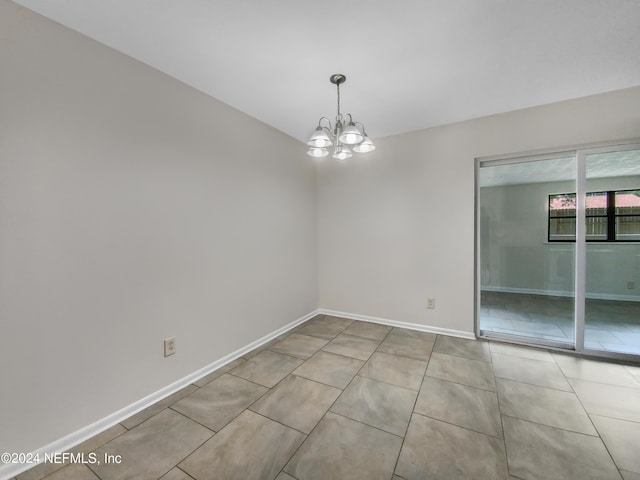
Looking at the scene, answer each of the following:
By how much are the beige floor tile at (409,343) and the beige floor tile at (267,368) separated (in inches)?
38.0

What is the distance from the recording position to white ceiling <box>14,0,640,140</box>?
4.87 ft

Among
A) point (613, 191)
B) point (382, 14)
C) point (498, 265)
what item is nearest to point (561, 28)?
point (382, 14)

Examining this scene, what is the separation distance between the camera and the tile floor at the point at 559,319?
2.55 metres

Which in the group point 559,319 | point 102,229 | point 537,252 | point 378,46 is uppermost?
point 378,46

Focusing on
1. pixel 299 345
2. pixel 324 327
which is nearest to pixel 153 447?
pixel 299 345

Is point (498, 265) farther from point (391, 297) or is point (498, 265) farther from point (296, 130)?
point (296, 130)

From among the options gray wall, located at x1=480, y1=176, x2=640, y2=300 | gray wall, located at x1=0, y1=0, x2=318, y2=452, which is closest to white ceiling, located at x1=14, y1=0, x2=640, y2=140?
gray wall, located at x1=0, y1=0, x2=318, y2=452

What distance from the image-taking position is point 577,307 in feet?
8.77

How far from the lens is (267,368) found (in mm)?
2418

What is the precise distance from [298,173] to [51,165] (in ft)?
7.99

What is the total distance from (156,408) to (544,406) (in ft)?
9.03

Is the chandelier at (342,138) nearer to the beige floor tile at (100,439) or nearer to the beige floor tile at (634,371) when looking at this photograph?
the beige floor tile at (100,439)

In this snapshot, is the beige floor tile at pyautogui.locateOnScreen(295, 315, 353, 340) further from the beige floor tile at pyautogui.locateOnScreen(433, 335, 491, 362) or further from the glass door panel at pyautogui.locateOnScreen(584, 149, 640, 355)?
the glass door panel at pyautogui.locateOnScreen(584, 149, 640, 355)

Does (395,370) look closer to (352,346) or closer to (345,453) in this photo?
(352,346)
